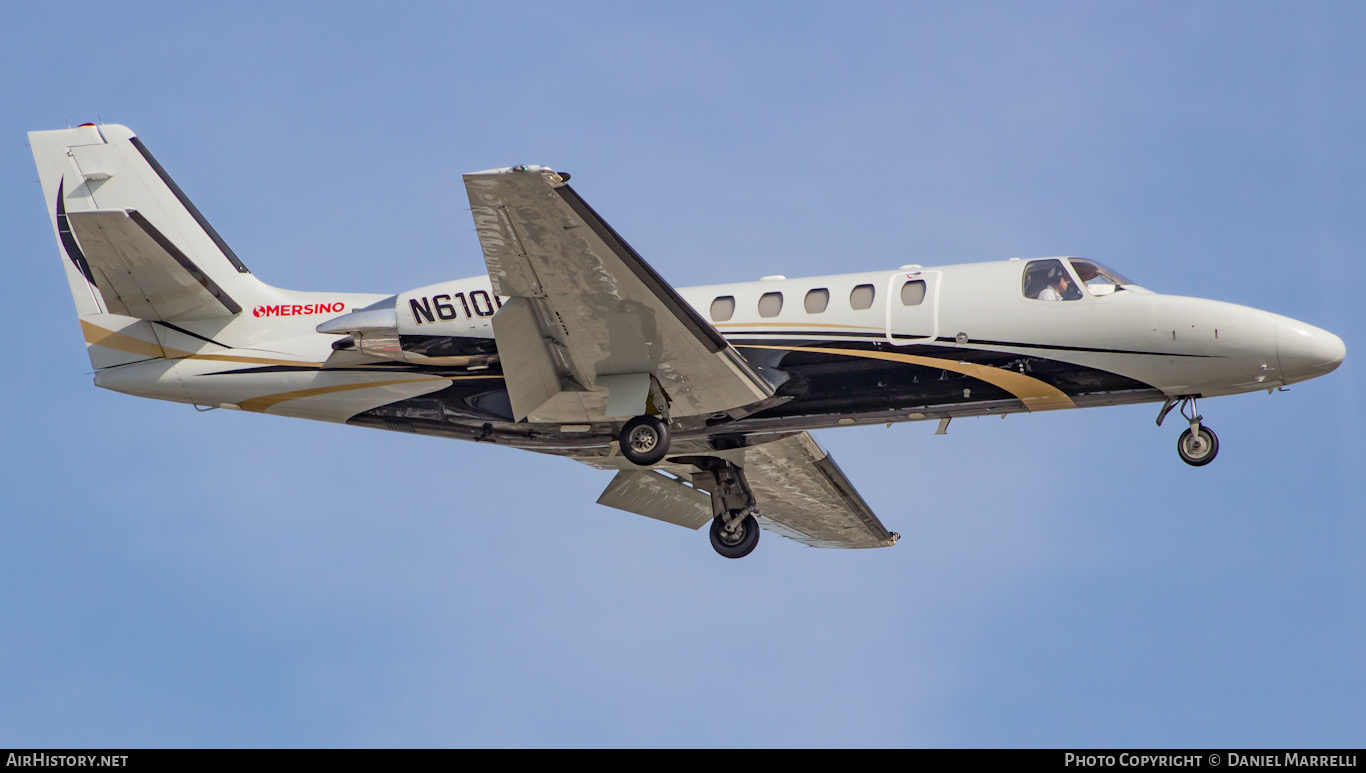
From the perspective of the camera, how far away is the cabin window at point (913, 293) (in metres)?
22.6

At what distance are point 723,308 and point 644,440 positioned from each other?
2447mm

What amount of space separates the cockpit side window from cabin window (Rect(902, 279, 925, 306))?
1524 mm

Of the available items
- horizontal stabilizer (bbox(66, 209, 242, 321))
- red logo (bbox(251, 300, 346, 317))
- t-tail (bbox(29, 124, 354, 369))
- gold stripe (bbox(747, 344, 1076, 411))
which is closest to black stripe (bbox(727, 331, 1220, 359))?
gold stripe (bbox(747, 344, 1076, 411))

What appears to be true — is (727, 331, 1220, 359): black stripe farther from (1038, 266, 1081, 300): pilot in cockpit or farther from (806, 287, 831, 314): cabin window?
(1038, 266, 1081, 300): pilot in cockpit

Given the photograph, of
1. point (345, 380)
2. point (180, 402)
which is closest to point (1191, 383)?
point (345, 380)

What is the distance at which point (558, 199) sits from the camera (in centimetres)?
1972

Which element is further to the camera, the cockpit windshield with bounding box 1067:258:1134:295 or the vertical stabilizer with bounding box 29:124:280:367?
the vertical stabilizer with bounding box 29:124:280:367

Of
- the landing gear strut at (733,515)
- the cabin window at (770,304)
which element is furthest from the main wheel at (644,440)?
the landing gear strut at (733,515)

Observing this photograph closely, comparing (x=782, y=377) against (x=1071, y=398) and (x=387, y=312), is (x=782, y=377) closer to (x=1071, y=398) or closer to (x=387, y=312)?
(x=1071, y=398)

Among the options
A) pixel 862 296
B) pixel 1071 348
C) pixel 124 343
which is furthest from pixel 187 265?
pixel 1071 348

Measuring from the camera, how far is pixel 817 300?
23.0 meters

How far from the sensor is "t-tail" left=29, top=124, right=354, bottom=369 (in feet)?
78.6

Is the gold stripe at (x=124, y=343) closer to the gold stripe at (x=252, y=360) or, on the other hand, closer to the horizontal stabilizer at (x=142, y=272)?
the gold stripe at (x=252, y=360)

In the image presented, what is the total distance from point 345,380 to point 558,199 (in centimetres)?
677
